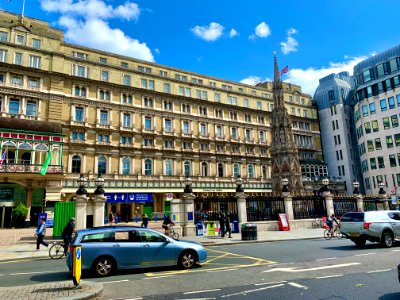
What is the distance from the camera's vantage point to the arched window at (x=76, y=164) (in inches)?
1663

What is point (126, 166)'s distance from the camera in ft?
151

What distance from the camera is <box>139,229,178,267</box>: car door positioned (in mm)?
10289

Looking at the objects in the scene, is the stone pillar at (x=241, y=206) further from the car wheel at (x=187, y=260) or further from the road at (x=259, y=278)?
the car wheel at (x=187, y=260)

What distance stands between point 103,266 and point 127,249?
0.88 m

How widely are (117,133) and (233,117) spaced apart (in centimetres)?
2297

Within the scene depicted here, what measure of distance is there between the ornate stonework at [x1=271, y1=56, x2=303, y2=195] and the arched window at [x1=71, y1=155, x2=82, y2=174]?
26.5 metres

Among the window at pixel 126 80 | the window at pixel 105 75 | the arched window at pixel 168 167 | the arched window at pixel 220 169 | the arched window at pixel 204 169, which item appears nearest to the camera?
the window at pixel 105 75

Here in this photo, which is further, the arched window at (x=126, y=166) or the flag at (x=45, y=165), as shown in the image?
the arched window at (x=126, y=166)

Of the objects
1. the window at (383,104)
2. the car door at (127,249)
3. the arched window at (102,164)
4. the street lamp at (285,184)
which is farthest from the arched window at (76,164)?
the window at (383,104)

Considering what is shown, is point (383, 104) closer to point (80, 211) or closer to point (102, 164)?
point (102, 164)

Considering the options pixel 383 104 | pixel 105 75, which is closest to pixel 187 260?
pixel 105 75

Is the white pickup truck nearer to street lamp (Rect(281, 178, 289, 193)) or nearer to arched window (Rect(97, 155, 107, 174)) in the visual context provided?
street lamp (Rect(281, 178, 289, 193))

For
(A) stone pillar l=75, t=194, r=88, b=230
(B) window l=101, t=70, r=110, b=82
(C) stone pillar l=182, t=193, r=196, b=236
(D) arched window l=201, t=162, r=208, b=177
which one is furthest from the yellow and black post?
(D) arched window l=201, t=162, r=208, b=177

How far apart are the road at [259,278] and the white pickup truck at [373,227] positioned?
6.43 feet
